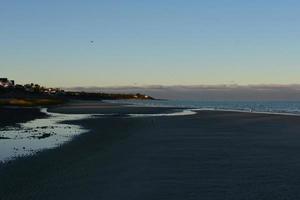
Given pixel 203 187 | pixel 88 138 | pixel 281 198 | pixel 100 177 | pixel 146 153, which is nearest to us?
pixel 281 198

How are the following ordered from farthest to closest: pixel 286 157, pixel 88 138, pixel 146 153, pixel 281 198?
pixel 88 138
pixel 146 153
pixel 286 157
pixel 281 198

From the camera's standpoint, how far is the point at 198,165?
A: 23594 millimetres

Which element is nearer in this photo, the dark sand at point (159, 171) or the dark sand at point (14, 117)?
the dark sand at point (159, 171)

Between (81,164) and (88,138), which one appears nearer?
(81,164)

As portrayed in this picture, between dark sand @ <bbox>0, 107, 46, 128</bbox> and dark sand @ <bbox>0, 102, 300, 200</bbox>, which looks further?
dark sand @ <bbox>0, 107, 46, 128</bbox>

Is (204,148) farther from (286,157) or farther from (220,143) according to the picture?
(286,157)

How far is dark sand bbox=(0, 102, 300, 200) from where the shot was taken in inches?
682

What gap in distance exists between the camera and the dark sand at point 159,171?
56.9 feet

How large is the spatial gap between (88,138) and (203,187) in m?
20.2

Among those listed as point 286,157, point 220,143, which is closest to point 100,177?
point 286,157

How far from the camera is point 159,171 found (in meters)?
22.0

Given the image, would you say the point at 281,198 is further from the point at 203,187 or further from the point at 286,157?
the point at 286,157

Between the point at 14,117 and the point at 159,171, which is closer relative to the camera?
the point at 159,171

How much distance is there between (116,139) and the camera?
3759 centimetres
